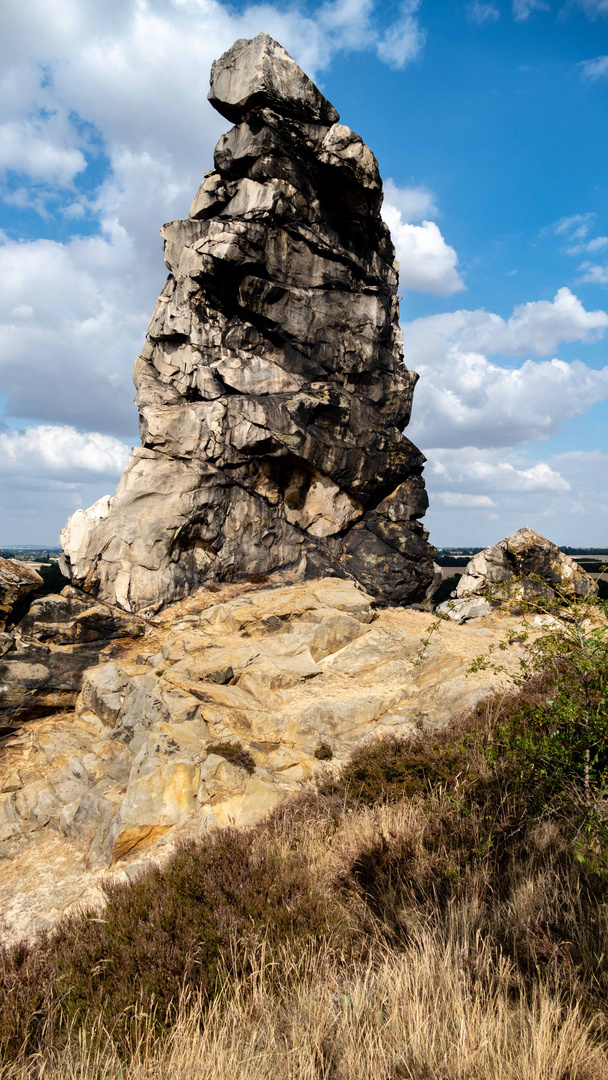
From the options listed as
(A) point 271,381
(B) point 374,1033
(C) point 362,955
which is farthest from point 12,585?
(B) point 374,1033

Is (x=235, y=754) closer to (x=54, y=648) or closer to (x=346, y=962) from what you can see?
(x=346, y=962)

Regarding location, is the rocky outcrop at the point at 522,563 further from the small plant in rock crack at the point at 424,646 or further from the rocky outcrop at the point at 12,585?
the rocky outcrop at the point at 12,585

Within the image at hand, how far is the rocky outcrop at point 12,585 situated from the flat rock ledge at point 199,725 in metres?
3.29

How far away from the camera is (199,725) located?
40.9 feet

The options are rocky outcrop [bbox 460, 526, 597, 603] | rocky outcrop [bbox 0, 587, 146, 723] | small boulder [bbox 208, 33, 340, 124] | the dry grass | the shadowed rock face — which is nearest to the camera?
the dry grass

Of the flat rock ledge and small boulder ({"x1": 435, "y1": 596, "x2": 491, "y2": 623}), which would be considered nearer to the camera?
the flat rock ledge

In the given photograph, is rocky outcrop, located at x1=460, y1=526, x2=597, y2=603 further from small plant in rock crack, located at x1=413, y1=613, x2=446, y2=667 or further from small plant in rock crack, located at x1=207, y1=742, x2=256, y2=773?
small plant in rock crack, located at x1=207, y1=742, x2=256, y2=773

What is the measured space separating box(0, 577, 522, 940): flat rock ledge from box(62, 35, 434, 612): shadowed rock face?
14.0ft

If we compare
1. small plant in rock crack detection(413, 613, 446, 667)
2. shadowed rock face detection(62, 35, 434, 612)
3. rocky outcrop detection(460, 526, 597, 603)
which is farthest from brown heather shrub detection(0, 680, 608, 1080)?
rocky outcrop detection(460, 526, 597, 603)

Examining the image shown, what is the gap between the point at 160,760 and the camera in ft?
36.0

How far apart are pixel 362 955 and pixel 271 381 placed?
23.3 meters

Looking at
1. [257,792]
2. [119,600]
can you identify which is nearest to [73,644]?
[119,600]

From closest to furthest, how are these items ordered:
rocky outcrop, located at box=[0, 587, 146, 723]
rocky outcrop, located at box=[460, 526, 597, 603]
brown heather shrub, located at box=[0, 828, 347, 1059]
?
1. brown heather shrub, located at box=[0, 828, 347, 1059]
2. rocky outcrop, located at box=[0, 587, 146, 723]
3. rocky outcrop, located at box=[460, 526, 597, 603]

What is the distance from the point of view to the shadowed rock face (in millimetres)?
22547
